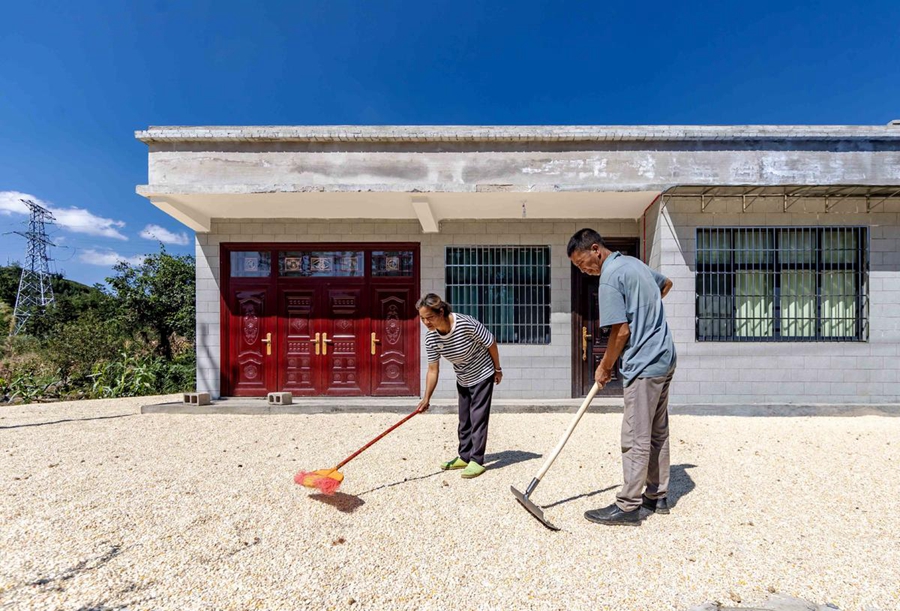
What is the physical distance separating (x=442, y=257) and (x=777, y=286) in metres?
4.74

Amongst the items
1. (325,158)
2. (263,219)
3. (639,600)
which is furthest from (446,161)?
(639,600)

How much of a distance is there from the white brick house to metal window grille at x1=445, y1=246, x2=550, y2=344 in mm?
23

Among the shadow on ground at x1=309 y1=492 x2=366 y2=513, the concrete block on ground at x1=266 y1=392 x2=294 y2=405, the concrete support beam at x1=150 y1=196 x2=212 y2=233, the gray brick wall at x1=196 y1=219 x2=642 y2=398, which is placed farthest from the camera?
the gray brick wall at x1=196 y1=219 x2=642 y2=398

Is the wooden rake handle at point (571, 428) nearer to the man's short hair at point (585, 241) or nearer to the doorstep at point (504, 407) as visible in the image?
the man's short hair at point (585, 241)

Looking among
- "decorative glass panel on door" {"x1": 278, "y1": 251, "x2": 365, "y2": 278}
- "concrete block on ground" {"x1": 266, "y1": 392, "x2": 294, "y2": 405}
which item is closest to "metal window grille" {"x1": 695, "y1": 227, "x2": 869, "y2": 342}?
"decorative glass panel on door" {"x1": 278, "y1": 251, "x2": 365, "y2": 278}

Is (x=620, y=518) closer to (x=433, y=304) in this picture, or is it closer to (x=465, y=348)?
(x=465, y=348)

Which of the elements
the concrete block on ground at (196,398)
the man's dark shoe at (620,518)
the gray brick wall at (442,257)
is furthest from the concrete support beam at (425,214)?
the man's dark shoe at (620,518)

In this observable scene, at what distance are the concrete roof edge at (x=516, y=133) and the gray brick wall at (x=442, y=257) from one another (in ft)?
4.45

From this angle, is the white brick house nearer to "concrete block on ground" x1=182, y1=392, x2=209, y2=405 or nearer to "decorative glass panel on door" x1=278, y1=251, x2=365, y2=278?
"decorative glass panel on door" x1=278, y1=251, x2=365, y2=278

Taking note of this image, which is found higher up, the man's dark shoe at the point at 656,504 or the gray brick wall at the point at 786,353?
the gray brick wall at the point at 786,353

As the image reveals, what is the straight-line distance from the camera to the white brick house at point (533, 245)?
5.49 metres

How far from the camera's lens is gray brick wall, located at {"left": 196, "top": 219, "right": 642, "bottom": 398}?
645cm

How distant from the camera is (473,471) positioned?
3.35 meters

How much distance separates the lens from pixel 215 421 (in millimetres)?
5555
